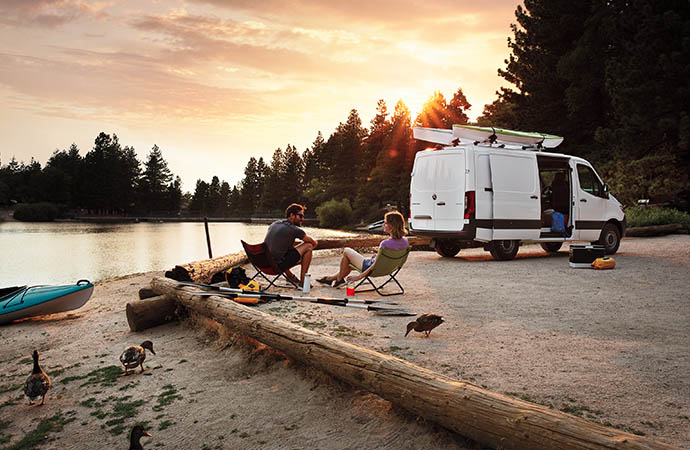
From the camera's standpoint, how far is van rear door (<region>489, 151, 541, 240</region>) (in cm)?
1137

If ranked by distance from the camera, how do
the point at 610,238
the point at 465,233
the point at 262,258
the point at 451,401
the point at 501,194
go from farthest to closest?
the point at 610,238 < the point at 501,194 < the point at 465,233 < the point at 262,258 < the point at 451,401

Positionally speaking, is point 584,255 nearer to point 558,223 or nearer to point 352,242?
point 558,223

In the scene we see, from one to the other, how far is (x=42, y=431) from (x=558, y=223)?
37.6ft

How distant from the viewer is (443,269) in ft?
36.6

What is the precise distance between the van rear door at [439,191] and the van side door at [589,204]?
3.30 meters

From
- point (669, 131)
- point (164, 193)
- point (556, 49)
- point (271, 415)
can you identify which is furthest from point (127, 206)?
point (271, 415)

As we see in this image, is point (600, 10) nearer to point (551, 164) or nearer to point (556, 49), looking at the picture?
point (556, 49)

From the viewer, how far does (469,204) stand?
11.1m

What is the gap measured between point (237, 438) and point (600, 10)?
29178mm

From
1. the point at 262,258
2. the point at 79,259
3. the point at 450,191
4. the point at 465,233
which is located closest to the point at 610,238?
the point at 465,233

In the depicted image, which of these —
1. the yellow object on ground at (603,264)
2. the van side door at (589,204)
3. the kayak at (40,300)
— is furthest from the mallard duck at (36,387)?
the van side door at (589,204)

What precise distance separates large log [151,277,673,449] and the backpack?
925 centimetres

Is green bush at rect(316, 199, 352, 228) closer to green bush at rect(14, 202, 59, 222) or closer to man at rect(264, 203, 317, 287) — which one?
green bush at rect(14, 202, 59, 222)

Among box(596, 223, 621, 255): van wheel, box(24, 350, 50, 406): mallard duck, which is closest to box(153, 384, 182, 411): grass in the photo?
box(24, 350, 50, 406): mallard duck
